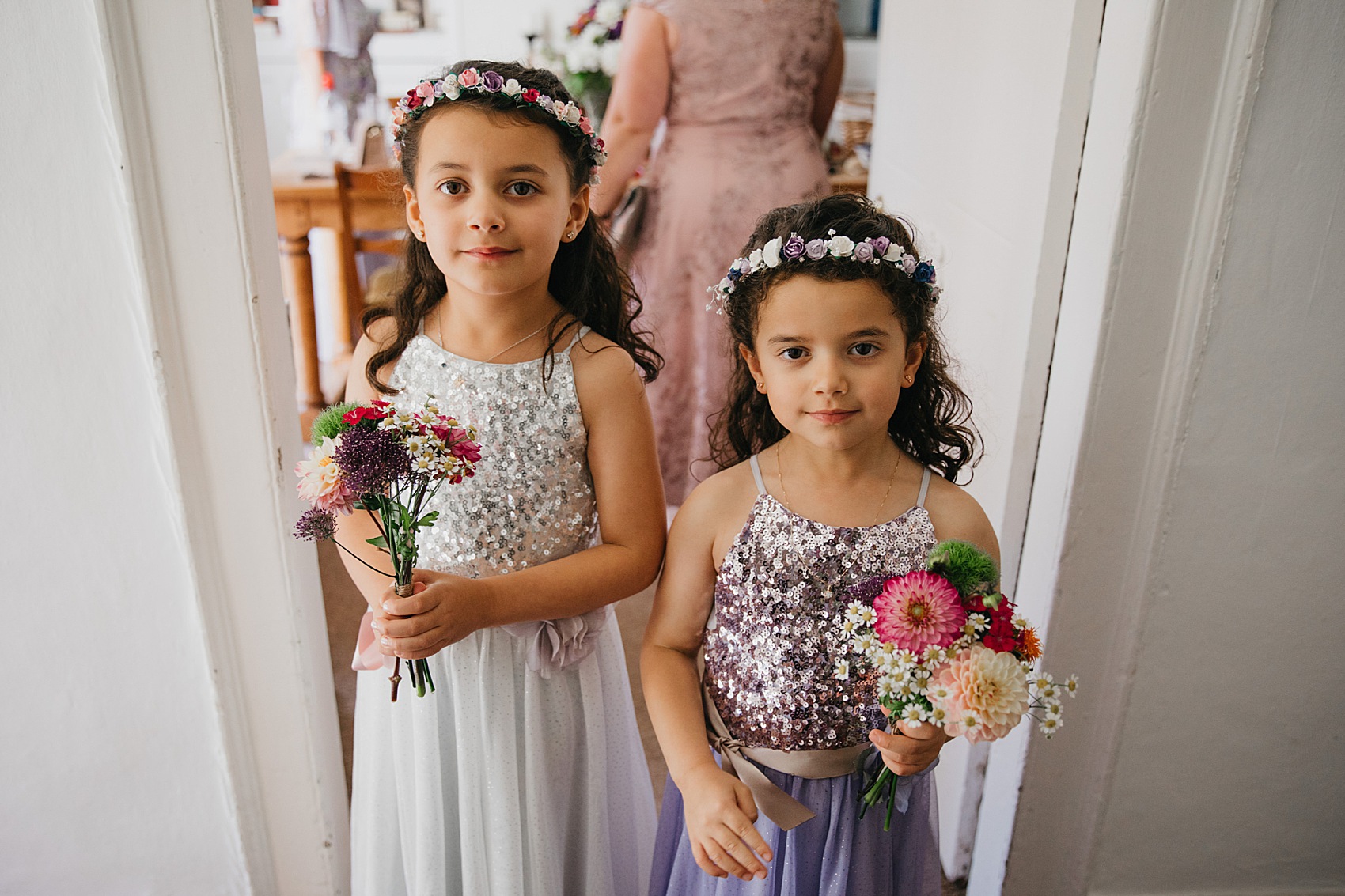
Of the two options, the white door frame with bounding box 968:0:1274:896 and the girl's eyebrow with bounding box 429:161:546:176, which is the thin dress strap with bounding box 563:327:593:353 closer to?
the girl's eyebrow with bounding box 429:161:546:176

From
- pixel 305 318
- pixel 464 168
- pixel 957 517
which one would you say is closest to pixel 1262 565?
pixel 957 517

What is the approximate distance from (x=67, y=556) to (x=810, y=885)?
4.03ft

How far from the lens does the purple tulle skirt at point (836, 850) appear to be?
132 centimetres

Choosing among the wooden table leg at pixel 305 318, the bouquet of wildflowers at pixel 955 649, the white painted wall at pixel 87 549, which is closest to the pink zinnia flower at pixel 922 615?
the bouquet of wildflowers at pixel 955 649

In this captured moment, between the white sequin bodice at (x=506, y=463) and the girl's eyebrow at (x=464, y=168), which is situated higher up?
the girl's eyebrow at (x=464, y=168)

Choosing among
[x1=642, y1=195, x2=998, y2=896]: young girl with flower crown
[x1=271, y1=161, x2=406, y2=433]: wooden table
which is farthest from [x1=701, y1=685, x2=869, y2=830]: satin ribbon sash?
[x1=271, y1=161, x2=406, y2=433]: wooden table

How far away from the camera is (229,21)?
52.0 inches

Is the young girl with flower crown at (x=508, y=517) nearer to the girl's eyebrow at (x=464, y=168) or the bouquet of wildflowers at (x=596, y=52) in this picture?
the girl's eyebrow at (x=464, y=168)

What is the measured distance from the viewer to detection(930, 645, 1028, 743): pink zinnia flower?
0.96 metres

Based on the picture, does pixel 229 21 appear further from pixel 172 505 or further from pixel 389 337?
pixel 172 505

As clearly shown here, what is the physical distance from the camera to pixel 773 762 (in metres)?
1.31

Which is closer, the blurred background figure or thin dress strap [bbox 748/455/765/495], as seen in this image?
thin dress strap [bbox 748/455/765/495]

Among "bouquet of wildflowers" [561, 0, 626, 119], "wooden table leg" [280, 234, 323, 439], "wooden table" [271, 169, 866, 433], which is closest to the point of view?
"bouquet of wildflowers" [561, 0, 626, 119]

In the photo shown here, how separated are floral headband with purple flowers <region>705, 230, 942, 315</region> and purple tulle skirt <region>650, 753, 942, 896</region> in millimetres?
676
